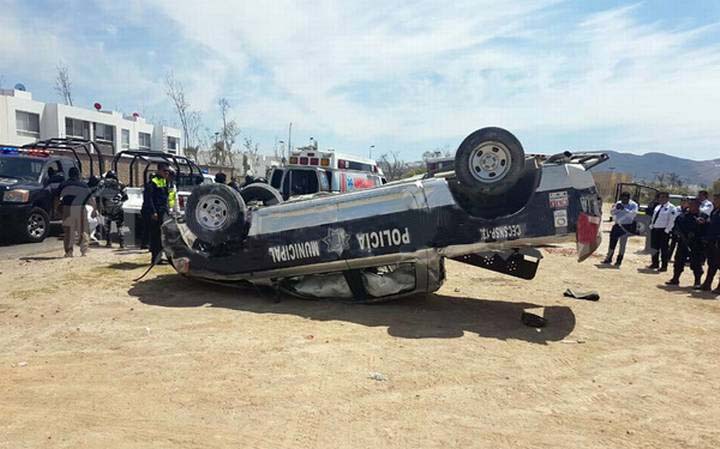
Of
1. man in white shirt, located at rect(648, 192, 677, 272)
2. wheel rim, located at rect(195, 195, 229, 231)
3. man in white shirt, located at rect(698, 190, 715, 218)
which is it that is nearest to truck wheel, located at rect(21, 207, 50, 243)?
wheel rim, located at rect(195, 195, 229, 231)

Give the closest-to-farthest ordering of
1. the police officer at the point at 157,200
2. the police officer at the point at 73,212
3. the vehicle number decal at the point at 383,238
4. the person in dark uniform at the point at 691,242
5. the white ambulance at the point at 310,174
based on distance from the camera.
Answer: the vehicle number decal at the point at 383,238 < the police officer at the point at 157,200 < the person in dark uniform at the point at 691,242 < the police officer at the point at 73,212 < the white ambulance at the point at 310,174

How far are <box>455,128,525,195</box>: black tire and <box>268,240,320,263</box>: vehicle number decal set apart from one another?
74.1 inches

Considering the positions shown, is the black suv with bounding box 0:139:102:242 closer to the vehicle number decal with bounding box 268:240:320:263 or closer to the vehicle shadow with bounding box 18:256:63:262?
the vehicle shadow with bounding box 18:256:63:262

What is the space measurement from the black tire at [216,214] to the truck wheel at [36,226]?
23.0 feet

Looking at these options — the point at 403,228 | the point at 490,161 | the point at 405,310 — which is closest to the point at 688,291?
the point at 490,161

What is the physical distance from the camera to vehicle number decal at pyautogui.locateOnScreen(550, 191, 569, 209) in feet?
18.0

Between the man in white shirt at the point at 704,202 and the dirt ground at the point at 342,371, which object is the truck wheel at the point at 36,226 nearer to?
the dirt ground at the point at 342,371

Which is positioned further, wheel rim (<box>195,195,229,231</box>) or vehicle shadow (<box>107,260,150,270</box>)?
vehicle shadow (<box>107,260,150,270</box>)

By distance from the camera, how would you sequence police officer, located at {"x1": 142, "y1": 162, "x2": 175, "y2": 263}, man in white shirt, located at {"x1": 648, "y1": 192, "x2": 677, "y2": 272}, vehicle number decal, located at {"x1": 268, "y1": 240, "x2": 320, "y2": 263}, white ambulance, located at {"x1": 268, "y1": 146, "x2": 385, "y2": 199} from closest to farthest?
vehicle number decal, located at {"x1": 268, "y1": 240, "x2": 320, "y2": 263}
police officer, located at {"x1": 142, "y1": 162, "x2": 175, "y2": 263}
man in white shirt, located at {"x1": 648, "y1": 192, "x2": 677, "y2": 272}
white ambulance, located at {"x1": 268, "y1": 146, "x2": 385, "y2": 199}

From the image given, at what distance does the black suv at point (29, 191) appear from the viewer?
36.6 ft

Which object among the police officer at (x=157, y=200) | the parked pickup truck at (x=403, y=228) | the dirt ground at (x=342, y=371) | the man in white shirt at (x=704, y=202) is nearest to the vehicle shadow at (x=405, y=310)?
the dirt ground at (x=342, y=371)

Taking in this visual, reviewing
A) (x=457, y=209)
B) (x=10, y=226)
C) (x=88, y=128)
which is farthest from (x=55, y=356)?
(x=88, y=128)

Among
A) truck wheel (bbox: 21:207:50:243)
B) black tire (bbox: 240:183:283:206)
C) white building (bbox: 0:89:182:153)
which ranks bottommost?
truck wheel (bbox: 21:207:50:243)

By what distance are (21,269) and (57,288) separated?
6.59 feet
